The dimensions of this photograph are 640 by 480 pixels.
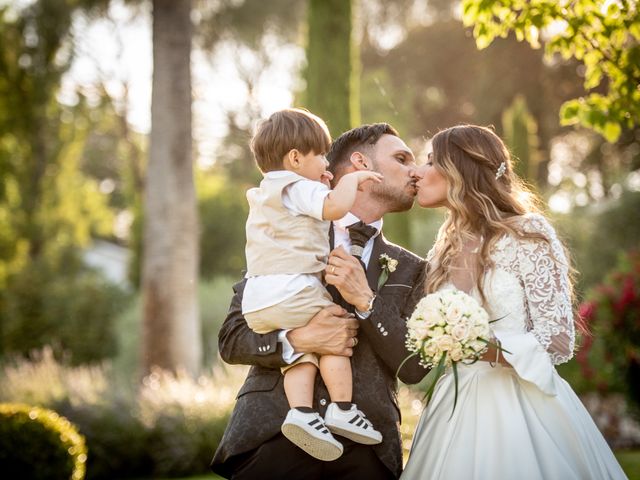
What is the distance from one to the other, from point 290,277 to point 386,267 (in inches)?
19.1

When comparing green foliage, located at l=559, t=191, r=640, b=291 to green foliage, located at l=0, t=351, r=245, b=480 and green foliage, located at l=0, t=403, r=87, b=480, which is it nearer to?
green foliage, located at l=0, t=351, r=245, b=480

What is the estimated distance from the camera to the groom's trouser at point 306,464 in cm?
375

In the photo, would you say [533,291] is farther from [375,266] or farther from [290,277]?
[290,277]

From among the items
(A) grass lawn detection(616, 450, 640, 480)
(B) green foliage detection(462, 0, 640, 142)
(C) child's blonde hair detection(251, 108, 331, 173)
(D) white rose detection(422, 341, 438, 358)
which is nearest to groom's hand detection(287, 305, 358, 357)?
(D) white rose detection(422, 341, 438, 358)

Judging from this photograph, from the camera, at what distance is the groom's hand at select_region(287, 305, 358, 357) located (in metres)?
3.65

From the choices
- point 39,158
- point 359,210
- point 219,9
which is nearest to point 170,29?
point 39,158

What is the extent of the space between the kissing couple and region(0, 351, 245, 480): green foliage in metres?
5.82

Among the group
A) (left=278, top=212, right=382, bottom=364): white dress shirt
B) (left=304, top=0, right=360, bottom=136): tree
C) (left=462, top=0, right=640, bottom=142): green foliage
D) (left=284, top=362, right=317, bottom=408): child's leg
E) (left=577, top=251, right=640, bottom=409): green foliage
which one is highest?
(left=304, top=0, right=360, bottom=136): tree

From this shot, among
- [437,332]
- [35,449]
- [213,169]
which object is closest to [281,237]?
[437,332]

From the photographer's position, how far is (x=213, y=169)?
31672mm

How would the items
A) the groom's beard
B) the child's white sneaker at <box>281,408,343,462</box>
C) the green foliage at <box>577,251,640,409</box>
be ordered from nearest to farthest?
the child's white sneaker at <box>281,408,343,462</box> → the groom's beard → the green foliage at <box>577,251,640,409</box>

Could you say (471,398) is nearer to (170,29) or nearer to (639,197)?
(170,29)

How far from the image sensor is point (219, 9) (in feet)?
88.2

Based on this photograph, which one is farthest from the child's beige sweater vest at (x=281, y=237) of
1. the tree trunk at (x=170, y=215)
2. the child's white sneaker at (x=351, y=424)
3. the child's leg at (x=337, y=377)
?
the tree trunk at (x=170, y=215)
